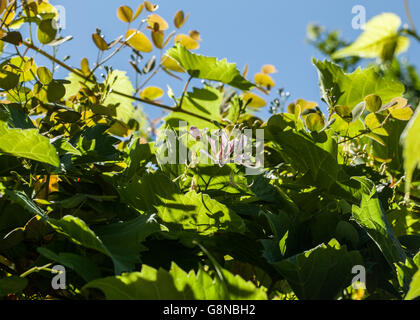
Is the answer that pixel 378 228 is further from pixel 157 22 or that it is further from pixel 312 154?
pixel 157 22

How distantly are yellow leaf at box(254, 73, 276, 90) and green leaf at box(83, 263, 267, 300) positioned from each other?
866 mm

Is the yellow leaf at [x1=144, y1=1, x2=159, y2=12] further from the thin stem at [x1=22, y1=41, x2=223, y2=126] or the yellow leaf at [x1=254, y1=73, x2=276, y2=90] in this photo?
the yellow leaf at [x1=254, y1=73, x2=276, y2=90]

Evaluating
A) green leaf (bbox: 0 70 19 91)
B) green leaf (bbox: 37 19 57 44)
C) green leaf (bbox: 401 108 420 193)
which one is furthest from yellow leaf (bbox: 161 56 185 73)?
green leaf (bbox: 401 108 420 193)

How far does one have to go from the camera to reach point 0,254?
66 centimetres

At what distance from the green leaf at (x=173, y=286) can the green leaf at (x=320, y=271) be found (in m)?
0.09

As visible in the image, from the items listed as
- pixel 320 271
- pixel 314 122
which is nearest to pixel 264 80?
pixel 314 122

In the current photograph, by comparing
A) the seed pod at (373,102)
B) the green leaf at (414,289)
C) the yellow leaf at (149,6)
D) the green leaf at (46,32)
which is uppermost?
the yellow leaf at (149,6)

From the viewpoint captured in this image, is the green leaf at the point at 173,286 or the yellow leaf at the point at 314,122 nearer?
the green leaf at the point at 173,286

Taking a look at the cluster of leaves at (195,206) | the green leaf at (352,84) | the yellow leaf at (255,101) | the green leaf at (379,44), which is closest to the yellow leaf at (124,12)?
the cluster of leaves at (195,206)

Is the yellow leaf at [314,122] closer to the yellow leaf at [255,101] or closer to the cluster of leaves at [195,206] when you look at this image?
the cluster of leaves at [195,206]

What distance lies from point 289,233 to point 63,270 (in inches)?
11.7

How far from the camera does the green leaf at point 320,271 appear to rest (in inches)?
21.4

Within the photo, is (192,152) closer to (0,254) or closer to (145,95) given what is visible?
(0,254)
